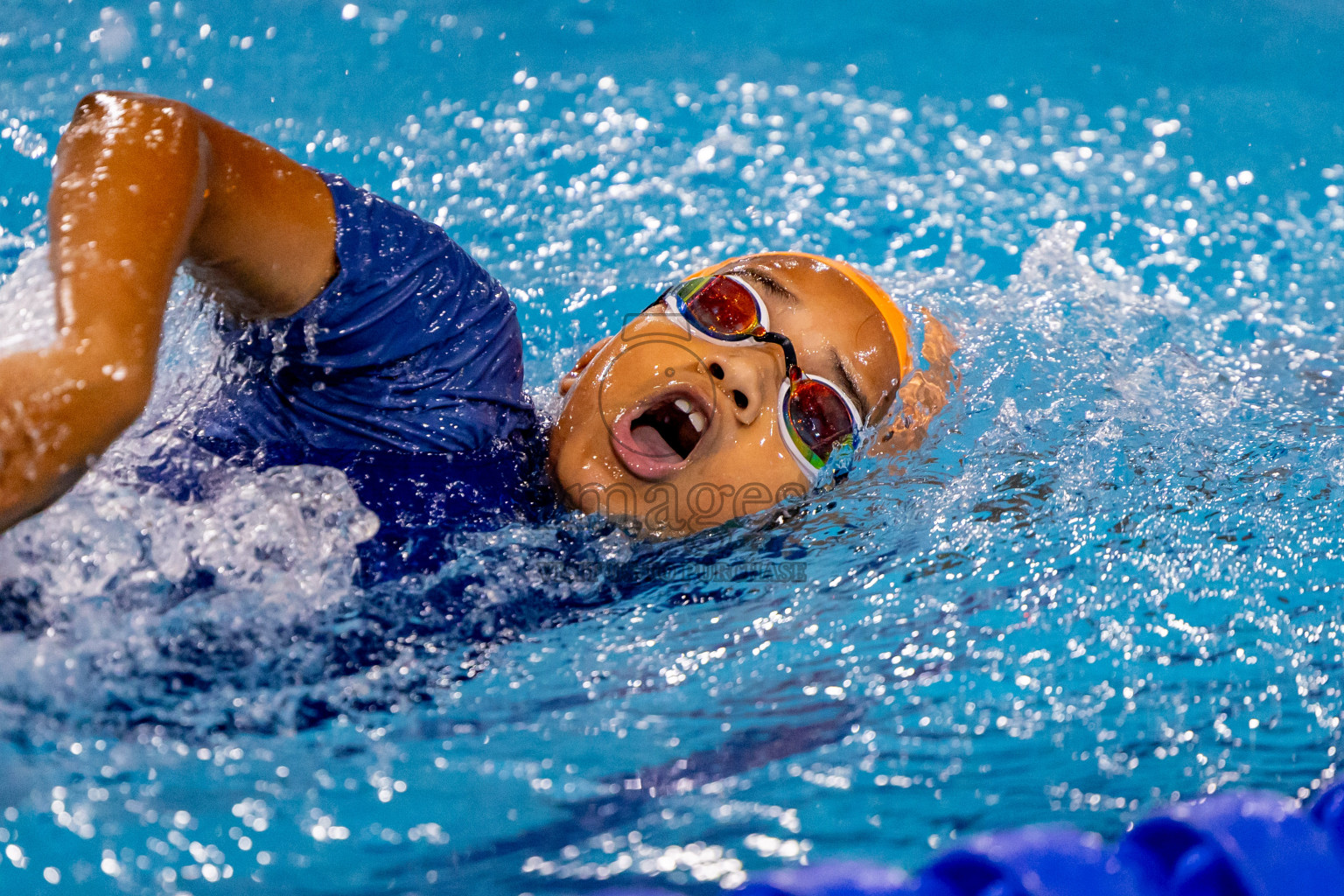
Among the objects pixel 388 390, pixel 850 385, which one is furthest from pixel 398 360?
pixel 850 385

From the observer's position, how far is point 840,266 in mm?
2176

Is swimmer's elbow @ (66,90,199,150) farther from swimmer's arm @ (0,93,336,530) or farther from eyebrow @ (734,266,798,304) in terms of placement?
eyebrow @ (734,266,798,304)

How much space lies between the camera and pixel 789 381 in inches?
76.8

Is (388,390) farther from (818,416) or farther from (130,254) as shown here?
(818,416)

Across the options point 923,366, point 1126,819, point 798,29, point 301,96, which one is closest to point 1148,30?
point 798,29

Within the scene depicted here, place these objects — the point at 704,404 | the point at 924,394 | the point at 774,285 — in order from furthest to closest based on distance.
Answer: the point at 924,394, the point at 774,285, the point at 704,404

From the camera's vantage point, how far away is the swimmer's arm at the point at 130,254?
42.7 inches

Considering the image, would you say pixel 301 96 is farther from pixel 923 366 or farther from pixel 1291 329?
pixel 1291 329

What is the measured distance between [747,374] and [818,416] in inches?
6.3

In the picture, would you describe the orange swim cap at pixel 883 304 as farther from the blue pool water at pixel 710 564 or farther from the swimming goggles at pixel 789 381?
the blue pool water at pixel 710 564

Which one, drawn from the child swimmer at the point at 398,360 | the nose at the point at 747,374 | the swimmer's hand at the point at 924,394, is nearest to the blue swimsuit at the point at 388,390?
the child swimmer at the point at 398,360

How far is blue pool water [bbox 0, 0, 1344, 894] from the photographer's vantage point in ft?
4.53

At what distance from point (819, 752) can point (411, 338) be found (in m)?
0.89

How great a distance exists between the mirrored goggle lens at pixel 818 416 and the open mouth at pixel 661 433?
172mm
